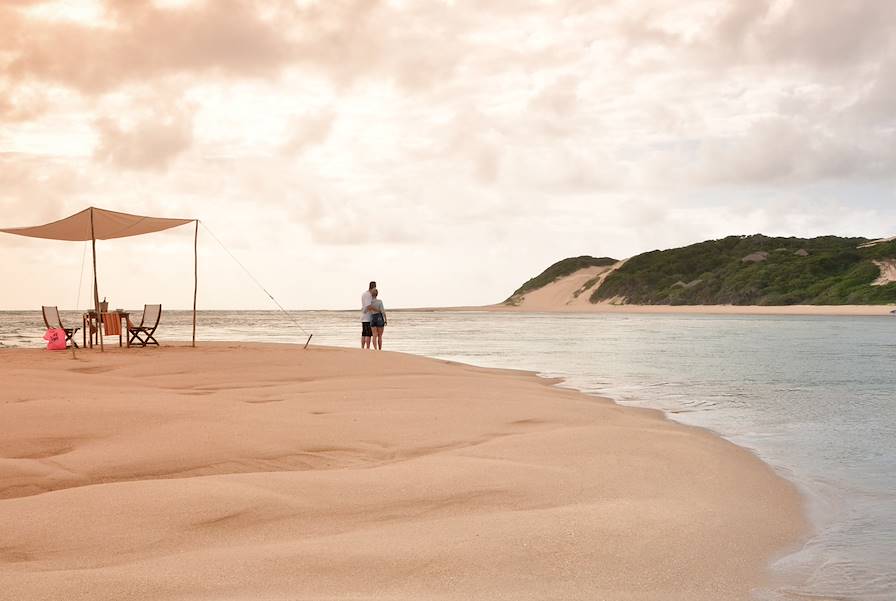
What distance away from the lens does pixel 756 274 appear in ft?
239

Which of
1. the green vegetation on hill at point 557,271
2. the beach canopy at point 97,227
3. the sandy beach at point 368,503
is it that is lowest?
the sandy beach at point 368,503

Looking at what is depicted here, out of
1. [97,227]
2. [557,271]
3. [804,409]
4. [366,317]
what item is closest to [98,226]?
[97,227]

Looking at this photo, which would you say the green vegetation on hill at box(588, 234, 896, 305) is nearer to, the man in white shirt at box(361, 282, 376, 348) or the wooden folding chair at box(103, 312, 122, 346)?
the man in white shirt at box(361, 282, 376, 348)

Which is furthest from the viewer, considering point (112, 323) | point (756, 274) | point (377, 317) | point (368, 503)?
point (756, 274)

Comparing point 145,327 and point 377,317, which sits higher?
point 377,317

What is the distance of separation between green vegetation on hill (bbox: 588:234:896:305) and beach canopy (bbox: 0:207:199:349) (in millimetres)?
53064

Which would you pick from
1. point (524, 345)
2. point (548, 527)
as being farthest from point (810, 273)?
point (548, 527)

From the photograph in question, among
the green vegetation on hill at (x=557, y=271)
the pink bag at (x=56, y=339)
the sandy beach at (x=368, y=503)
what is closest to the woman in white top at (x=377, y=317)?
the pink bag at (x=56, y=339)

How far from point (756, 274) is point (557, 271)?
45837 mm

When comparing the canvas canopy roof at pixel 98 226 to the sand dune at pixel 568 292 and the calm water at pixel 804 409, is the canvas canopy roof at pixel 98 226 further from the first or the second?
the sand dune at pixel 568 292

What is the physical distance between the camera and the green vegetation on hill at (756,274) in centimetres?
6322

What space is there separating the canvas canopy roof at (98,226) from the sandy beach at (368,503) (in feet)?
31.4

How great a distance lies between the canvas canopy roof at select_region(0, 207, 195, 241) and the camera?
16812 mm

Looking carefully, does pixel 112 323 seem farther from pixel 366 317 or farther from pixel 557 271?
pixel 557 271
